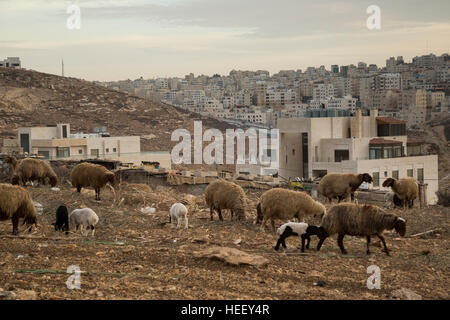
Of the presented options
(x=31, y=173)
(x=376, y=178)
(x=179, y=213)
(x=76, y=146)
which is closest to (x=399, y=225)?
(x=179, y=213)

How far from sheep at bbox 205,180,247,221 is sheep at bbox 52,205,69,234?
167 inches

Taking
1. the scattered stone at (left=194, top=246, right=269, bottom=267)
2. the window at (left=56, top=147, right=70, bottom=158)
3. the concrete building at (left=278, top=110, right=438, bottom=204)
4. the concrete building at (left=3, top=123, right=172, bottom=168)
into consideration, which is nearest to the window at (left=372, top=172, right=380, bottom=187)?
the concrete building at (left=278, top=110, right=438, bottom=204)

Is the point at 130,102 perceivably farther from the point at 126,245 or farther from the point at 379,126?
the point at 126,245

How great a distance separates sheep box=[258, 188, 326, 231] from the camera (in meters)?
16.0

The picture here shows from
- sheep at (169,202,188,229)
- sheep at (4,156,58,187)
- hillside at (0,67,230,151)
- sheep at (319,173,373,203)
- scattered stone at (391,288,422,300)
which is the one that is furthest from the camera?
hillside at (0,67,230,151)

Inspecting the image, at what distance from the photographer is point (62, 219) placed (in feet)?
50.5

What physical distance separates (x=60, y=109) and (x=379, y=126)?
68609mm

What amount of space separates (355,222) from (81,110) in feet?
337

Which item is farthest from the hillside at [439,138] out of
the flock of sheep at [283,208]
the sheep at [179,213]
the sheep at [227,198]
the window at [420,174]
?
the sheep at [179,213]

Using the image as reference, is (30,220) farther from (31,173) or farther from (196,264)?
(31,173)

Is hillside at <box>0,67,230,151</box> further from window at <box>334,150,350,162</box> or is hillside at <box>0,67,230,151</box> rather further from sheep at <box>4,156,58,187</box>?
sheep at <box>4,156,58,187</box>

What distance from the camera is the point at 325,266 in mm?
12594

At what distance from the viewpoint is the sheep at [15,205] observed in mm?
14438
